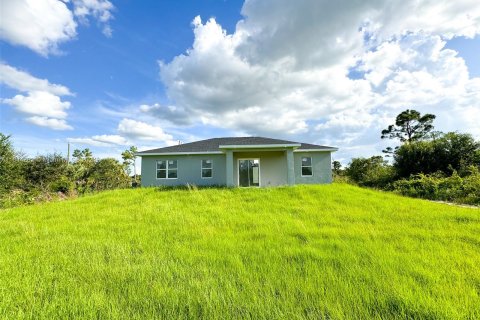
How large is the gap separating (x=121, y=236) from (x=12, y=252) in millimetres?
2160

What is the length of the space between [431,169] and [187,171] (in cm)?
2190

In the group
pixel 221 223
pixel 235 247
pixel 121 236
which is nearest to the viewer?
pixel 235 247

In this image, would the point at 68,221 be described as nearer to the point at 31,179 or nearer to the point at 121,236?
the point at 121,236

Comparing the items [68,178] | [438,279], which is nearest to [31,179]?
[68,178]

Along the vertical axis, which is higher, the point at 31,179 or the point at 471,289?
the point at 31,179

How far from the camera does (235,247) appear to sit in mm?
5070

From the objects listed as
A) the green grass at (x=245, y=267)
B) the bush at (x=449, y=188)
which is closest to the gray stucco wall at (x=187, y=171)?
the green grass at (x=245, y=267)

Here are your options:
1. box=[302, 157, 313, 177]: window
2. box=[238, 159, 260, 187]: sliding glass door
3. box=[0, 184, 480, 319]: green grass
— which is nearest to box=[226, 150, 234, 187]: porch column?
box=[238, 159, 260, 187]: sliding glass door

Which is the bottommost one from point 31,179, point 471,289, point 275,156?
point 471,289

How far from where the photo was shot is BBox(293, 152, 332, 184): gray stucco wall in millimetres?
17750

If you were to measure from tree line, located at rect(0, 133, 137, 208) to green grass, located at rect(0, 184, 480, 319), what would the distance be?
30.9ft

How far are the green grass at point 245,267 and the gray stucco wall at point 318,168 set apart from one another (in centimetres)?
958

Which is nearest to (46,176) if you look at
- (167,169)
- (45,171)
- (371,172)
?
(45,171)

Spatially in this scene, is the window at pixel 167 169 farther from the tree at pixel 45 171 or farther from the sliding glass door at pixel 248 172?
the tree at pixel 45 171
